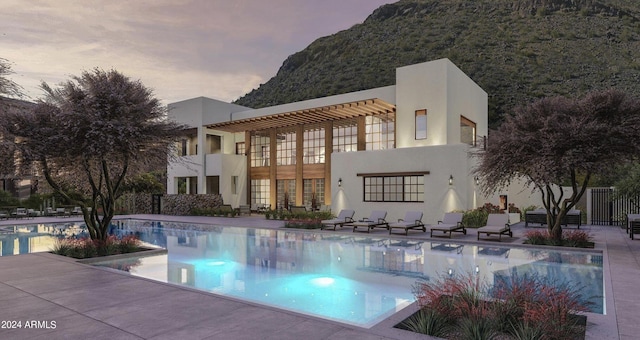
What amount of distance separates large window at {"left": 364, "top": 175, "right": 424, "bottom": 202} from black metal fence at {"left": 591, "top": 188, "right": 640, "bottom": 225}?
28.8ft

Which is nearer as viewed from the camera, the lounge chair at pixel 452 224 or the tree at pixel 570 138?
the tree at pixel 570 138

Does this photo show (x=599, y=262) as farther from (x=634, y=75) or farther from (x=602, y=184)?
(x=634, y=75)

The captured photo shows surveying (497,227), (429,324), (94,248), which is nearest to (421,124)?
(497,227)

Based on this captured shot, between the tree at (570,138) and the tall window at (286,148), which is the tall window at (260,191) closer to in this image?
the tall window at (286,148)

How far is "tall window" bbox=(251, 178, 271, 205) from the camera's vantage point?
28.3 m

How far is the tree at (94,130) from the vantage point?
973 centimetres

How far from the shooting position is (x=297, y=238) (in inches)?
614

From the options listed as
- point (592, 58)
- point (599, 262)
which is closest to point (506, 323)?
point (599, 262)

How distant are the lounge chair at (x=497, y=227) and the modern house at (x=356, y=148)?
2859mm

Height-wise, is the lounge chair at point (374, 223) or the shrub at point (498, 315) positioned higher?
the shrub at point (498, 315)

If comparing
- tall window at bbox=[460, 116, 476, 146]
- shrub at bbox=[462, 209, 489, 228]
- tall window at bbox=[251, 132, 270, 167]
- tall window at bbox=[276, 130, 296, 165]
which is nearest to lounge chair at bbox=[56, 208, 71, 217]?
tall window at bbox=[251, 132, 270, 167]

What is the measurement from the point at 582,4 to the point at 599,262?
48.0 metres

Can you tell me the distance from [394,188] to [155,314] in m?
15.4

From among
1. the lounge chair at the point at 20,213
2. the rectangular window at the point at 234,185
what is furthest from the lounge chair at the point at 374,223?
the lounge chair at the point at 20,213
